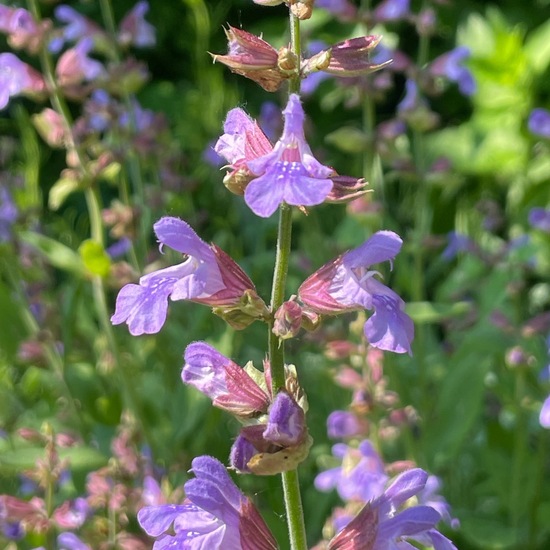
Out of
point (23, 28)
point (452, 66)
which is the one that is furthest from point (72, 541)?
point (452, 66)

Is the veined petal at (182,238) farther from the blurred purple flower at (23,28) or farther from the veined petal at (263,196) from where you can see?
the blurred purple flower at (23,28)

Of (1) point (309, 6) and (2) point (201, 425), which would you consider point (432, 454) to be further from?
(1) point (309, 6)

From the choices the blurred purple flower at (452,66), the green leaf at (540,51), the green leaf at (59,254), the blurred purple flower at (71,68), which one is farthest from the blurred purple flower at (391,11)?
the green leaf at (540,51)

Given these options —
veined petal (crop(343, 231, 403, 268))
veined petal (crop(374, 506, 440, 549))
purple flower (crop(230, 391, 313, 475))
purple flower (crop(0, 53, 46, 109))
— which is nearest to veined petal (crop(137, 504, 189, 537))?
purple flower (crop(230, 391, 313, 475))

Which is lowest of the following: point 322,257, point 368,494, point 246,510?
point 322,257

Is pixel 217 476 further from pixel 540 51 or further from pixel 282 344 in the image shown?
pixel 540 51

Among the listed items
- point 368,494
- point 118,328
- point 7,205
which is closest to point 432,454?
point 368,494
